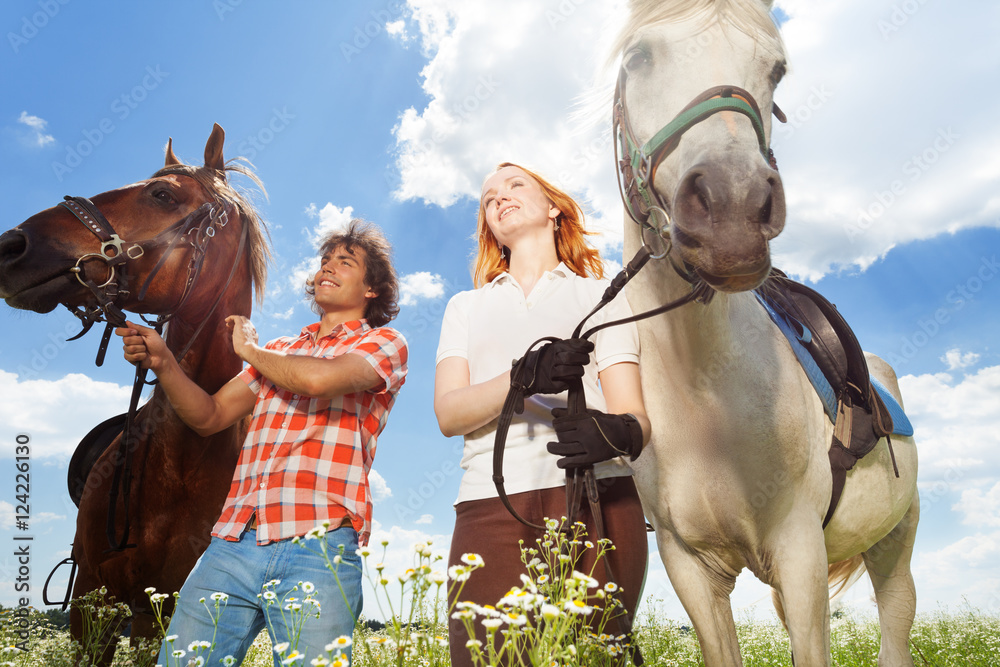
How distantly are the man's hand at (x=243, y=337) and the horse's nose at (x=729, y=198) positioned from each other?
1959mm

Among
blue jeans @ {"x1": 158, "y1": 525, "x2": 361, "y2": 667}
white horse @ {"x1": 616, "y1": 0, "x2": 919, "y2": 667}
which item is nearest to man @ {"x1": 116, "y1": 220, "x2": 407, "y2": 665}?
blue jeans @ {"x1": 158, "y1": 525, "x2": 361, "y2": 667}

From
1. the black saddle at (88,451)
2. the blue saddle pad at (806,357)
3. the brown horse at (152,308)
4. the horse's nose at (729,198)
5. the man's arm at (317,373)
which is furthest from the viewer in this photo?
the black saddle at (88,451)

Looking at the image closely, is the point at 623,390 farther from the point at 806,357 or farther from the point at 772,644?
the point at 772,644

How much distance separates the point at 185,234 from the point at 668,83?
116 inches

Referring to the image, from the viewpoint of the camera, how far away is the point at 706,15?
7.04 ft

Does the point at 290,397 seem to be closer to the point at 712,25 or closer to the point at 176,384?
the point at 176,384

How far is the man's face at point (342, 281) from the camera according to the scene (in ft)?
9.95

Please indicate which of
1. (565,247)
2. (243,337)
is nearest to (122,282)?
(243,337)

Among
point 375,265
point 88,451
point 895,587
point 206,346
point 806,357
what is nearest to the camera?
point 806,357

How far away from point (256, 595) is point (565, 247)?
1845 mm

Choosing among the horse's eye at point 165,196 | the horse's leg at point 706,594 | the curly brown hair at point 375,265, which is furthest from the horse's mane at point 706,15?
the horse's eye at point 165,196

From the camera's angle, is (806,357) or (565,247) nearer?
(565,247)

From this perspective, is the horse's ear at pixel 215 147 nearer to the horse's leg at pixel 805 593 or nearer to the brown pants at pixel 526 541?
the brown pants at pixel 526 541

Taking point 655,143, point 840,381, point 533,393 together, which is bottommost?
point 533,393
